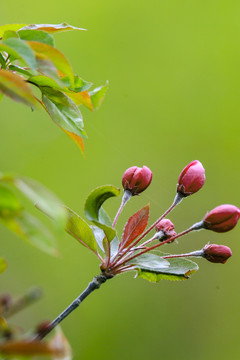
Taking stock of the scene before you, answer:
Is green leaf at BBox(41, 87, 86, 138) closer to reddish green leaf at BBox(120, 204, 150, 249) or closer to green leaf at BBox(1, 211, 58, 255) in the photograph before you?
reddish green leaf at BBox(120, 204, 150, 249)

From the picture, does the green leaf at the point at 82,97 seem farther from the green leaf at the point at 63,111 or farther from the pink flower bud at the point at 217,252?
the pink flower bud at the point at 217,252

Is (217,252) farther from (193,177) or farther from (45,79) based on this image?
(45,79)

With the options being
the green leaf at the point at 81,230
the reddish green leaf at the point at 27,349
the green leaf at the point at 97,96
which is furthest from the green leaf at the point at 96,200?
the reddish green leaf at the point at 27,349

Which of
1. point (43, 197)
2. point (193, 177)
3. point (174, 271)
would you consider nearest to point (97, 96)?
point (193, 177)

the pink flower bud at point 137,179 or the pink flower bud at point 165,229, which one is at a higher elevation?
the pink flower bud at point 137,179

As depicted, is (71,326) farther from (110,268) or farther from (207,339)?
(110,268)
